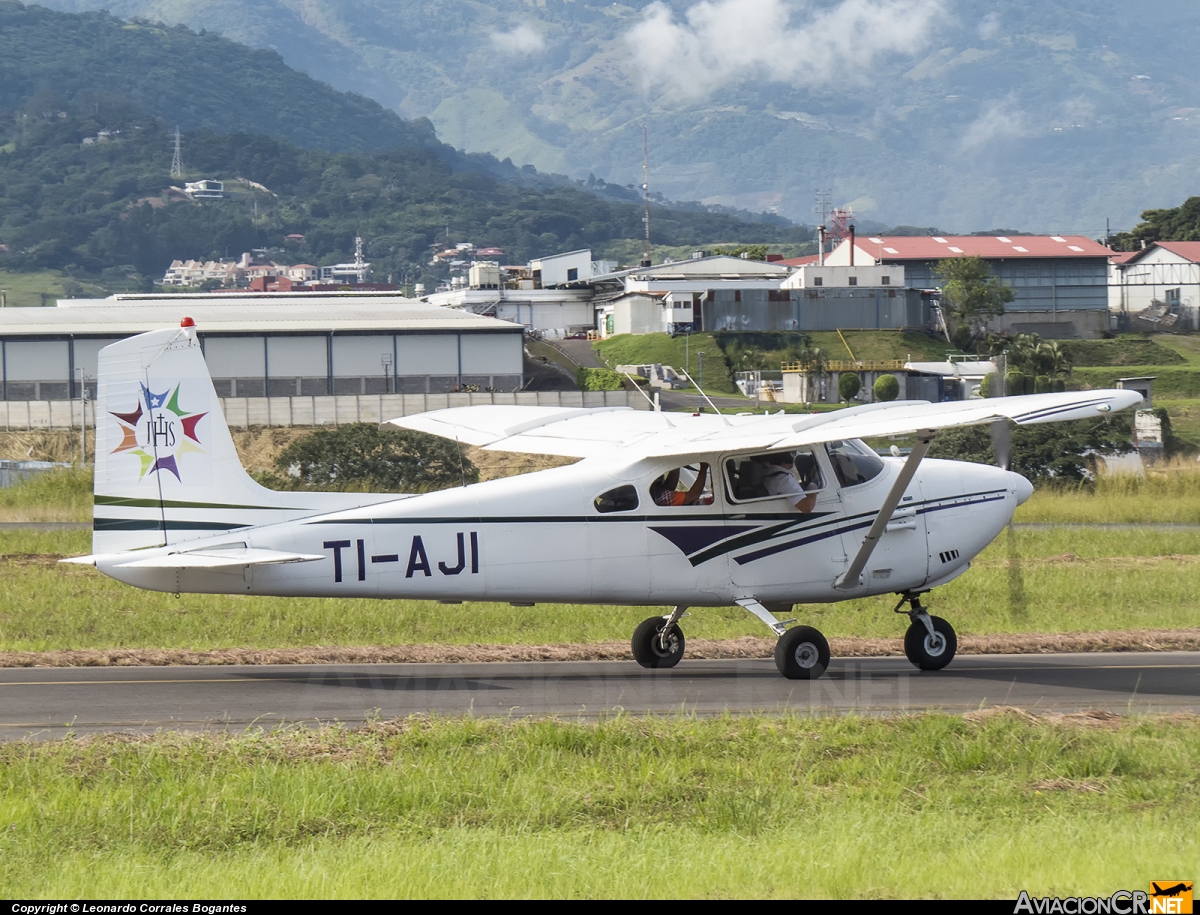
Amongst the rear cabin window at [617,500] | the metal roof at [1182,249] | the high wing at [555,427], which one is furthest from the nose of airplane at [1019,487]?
the metal roof at [1182,249]

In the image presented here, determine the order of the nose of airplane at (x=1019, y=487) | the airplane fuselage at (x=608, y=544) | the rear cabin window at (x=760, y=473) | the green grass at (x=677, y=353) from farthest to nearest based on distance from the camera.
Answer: the green grass at (x=677, y=353), the nose of airplane at (x=1019, y=487), the rear cabin window at (x=760, y=473), the airplane fuselage at (x=608, y=544)

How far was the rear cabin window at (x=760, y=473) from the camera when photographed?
46.2 feet

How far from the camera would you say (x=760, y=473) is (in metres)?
14.2

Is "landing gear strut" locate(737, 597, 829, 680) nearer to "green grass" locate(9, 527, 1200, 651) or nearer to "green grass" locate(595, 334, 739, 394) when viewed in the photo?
"green grass" locate(9, 527, 1200, 651)

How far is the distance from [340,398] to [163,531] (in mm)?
47878

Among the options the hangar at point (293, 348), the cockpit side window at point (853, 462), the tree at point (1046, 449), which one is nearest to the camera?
the cockpit side window at point (853, 462)

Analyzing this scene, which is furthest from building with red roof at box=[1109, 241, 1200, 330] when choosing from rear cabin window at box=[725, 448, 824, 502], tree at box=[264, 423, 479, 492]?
rear cabin window at box=[725, 448, 824, 502]

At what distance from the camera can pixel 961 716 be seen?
11.0 m

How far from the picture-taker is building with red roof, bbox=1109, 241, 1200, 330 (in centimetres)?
12275

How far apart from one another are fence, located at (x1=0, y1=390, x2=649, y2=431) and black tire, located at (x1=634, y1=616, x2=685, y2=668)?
43.9 m

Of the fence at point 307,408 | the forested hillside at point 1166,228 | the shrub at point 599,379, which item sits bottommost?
the fence at point 307,408

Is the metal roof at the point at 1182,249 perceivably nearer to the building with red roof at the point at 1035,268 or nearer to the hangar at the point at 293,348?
the building with red roof at the point at 1035,268

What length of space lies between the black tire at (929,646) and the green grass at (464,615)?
8.97 ft

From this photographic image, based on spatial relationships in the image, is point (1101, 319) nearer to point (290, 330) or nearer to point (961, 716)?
point (290, 330)
